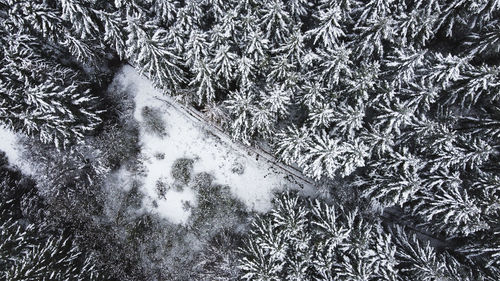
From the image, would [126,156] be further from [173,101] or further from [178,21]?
[178,21]

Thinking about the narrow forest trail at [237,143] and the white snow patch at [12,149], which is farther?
the white snow patch at [12,149]

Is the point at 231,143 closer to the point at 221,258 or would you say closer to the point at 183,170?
the point at 183,170

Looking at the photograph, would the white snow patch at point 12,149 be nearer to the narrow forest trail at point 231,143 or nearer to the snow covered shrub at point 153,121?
the snow covered shrub at point 153,121

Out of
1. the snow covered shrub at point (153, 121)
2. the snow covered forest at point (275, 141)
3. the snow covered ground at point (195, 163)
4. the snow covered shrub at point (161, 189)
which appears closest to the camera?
the snow covered forest at point (275, 141)

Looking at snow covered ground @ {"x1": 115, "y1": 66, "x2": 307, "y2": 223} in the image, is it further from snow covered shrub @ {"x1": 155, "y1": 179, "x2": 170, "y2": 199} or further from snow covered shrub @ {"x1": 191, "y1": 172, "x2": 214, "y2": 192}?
snow covered shrub @ {"x1": 191, "y1": 172, "x2": 214, "y2": 192}

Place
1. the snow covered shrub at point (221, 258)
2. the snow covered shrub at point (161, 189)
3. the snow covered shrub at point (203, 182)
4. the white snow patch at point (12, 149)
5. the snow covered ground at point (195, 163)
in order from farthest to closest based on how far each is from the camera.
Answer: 1. the white snow patch at point (12, 149)
2. the snow covered shrub at point (161, 189)
3. the snow covered shrub at point (203, 182)
4. the snow covered ground at point (195, 163)
5. the snow covered shrub at point (221, 258)

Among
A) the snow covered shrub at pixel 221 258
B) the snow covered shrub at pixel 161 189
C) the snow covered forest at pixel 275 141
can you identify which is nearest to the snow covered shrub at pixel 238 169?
the snow covered forest at pixel 275 141

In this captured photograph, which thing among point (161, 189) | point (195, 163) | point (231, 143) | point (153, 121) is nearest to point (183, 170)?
point (195, 163)

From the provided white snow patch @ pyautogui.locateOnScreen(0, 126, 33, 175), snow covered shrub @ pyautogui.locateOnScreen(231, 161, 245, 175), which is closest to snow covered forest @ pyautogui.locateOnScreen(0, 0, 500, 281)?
snow covered shrub @ pyautogui.locateOnScreen(231, 161, 245, 175)
